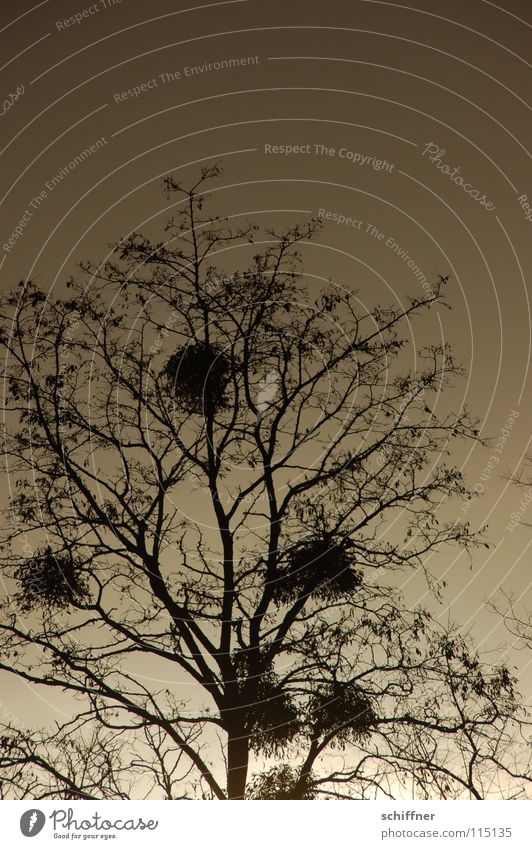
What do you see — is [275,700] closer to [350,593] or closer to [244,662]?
[244,662]

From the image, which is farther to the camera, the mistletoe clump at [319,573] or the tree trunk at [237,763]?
the mistletoe clump at [319,573]

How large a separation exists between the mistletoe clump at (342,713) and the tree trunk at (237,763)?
0.88m

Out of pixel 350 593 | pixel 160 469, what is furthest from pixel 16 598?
pixel 350 593

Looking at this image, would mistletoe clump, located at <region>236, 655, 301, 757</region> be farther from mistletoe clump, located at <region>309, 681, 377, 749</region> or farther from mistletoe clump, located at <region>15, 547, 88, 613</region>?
mistletoe clump, located at <region>15, 547, 88, 613</region>

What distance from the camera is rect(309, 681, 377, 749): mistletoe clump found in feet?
36.5

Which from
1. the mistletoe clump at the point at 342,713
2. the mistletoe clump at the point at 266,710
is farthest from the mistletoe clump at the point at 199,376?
the mistletoe clump at the point at 342,713

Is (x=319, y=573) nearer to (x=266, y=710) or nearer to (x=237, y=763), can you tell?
(x=266, y=710)

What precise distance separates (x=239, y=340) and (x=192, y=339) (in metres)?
0.71

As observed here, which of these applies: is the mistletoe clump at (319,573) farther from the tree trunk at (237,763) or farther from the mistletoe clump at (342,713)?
the tree trunk at (237,763)

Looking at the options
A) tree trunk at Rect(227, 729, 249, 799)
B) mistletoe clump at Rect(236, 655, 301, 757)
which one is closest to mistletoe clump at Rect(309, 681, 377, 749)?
mistletoe clump at Rect(236, 655, 301, 757)

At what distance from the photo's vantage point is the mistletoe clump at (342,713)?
1112 centimetres
